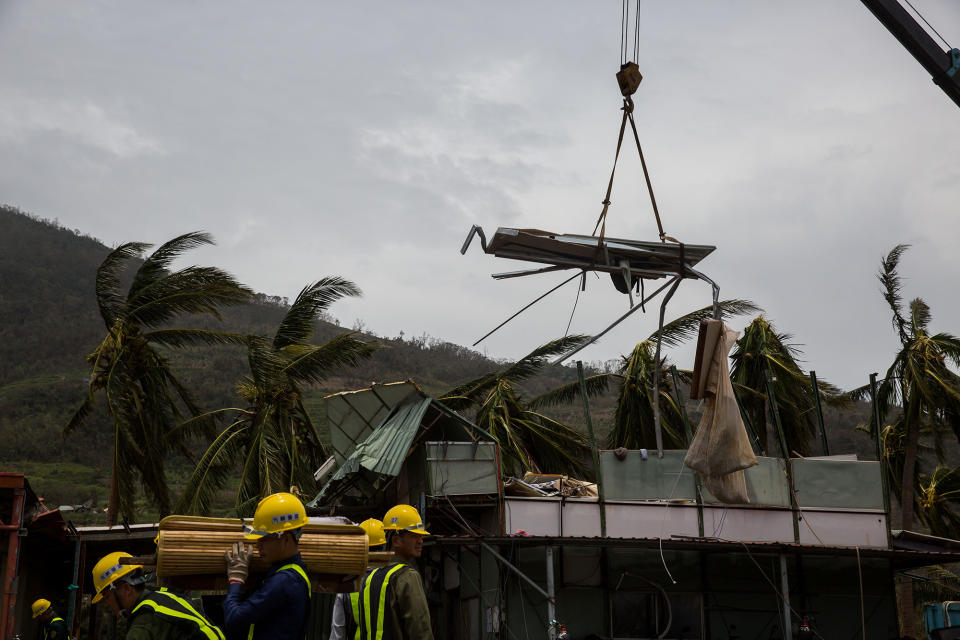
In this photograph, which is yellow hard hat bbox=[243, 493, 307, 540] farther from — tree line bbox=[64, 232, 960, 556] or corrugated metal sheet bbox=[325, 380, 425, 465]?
corrugated metal sheet bbox=[325, 380, 425, 465]

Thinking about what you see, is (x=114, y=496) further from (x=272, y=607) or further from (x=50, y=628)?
(x=272, y=607)

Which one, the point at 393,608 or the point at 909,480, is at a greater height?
the point at 909,480

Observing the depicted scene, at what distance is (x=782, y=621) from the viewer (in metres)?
16.2

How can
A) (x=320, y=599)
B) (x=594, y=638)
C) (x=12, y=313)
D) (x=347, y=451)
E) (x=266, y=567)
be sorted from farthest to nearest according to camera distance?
1. (x=12, y=313)
2. (x=347, y=451)
3. (x=594, y=638)
4. (x=320, y=599)
5. (x=266, y=567)

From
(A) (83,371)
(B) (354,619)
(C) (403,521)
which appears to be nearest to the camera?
(B) (354,619)

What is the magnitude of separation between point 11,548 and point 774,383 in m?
20.2

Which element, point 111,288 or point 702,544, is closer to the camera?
point 702,544

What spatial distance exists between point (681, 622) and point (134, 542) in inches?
358

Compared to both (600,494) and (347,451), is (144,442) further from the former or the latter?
(600,494)

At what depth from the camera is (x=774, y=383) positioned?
85.1 feet

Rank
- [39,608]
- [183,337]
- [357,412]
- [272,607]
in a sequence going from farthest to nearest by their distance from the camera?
[183,337] < [357,412] < [39,608] < [272,607]

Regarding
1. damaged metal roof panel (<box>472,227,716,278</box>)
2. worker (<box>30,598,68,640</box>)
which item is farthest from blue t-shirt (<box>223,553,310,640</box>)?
worker (<box>30,598,68,640</box>)

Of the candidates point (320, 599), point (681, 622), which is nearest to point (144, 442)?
point (320, 599)

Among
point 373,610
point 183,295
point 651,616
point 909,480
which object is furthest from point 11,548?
point 909,480
